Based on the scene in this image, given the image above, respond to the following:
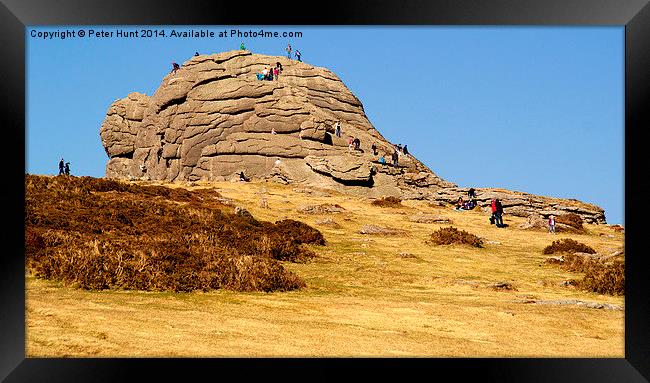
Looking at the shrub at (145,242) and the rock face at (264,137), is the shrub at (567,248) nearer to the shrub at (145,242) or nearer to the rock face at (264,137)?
the shrub at (145,242)

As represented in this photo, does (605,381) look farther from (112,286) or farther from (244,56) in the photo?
(244,56)

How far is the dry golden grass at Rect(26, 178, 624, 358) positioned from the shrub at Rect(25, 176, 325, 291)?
0.60 meters

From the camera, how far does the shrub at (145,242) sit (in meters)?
18.6

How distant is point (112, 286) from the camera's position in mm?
18188

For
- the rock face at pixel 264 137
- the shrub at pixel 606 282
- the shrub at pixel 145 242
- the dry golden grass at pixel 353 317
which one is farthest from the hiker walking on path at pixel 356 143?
the shrub at pixel 606 282

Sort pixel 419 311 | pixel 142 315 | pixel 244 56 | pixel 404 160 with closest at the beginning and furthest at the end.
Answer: pixel 142 315, pixel 419 311, pixel 404 160, pixel 244 56

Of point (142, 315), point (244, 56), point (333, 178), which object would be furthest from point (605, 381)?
point (244, 56)

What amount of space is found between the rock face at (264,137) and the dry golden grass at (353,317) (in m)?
30.0

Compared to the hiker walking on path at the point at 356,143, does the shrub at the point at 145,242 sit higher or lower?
lower

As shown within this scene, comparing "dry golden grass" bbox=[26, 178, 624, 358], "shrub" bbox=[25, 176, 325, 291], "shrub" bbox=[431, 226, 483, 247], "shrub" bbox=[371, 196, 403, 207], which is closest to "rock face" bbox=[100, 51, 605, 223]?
"shrub" bbox=[371, 196, 403, 207]
